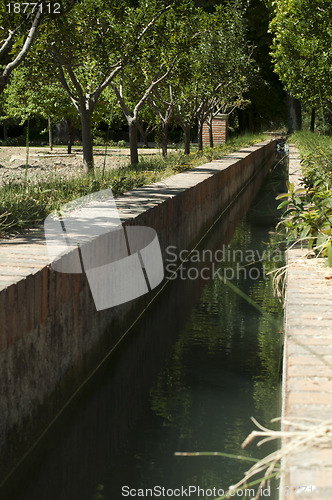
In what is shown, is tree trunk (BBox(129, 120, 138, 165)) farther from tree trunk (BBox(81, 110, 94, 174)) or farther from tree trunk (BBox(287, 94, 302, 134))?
tree trunk (BBox(287, 94, 302, 134))

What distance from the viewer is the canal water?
5.34 metres

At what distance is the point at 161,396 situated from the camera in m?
6.91

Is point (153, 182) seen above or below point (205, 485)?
above

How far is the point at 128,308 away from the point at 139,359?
0.95 metres

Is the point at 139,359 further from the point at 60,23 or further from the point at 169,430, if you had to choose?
the point at 60,23

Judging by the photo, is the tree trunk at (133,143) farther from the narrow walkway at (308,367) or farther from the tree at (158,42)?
the narrow walkway at (308,367)

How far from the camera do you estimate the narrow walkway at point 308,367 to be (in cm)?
252

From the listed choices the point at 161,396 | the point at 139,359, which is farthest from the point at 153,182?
the point at 161,396

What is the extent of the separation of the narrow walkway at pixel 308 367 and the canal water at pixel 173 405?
4.33 ft

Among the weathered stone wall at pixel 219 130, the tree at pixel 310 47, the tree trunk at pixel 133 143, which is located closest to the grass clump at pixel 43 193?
the tree trunk at pixel 133 143

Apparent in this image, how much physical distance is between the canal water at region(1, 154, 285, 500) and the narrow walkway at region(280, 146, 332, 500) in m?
1.32

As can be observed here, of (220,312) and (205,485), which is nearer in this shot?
(205,485)

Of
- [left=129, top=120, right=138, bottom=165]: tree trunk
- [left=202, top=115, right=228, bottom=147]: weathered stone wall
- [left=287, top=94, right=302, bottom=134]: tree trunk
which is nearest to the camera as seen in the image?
[left=129, top=120, right=138, bottom=165]: tree trunk

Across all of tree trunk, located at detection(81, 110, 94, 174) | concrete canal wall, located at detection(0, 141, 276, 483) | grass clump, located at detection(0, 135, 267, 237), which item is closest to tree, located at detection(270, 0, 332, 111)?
tree trunk, located at detection(81, 110, 94, 174)
